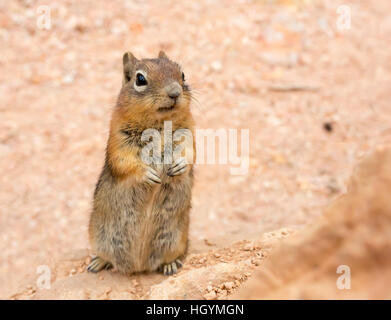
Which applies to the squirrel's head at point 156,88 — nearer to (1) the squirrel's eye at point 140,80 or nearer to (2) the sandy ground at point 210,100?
(1) the squirrel's eye at point 140,80

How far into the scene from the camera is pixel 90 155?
25.4ft

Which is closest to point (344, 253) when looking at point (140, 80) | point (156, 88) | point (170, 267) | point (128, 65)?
point (156, 88)

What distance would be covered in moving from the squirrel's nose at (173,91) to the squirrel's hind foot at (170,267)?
61.5 inches

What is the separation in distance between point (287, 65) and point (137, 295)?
6.09 meters

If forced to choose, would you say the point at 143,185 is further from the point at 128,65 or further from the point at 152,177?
the point at 128,65

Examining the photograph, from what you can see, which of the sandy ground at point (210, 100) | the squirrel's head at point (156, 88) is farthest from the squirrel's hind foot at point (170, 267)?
the sandy ground at point (210, 100)

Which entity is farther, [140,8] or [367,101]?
[140,8]

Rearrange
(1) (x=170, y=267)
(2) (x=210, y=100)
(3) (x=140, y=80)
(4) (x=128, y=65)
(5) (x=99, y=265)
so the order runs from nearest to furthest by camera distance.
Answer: (3) (x=140, y=80) < (4) (x=128, y=65) < (1) (x=170, y=267) < (5) (x=99, y=265) < (2) (x=210, y=100)

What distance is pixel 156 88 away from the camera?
13.0ft

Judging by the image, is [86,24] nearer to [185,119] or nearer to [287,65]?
[287,65]

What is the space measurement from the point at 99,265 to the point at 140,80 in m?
1.74

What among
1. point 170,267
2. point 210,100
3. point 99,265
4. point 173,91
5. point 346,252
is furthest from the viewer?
point 210,100
